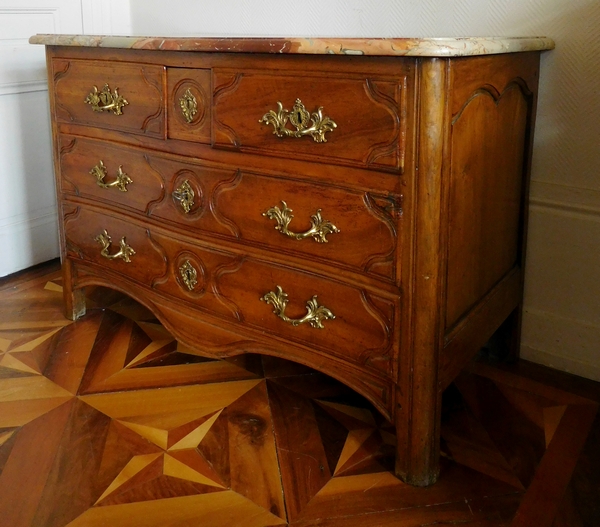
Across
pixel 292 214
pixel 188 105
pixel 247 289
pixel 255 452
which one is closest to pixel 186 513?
pixel 255 452

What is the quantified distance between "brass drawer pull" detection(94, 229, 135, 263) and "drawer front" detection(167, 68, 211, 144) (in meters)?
0.35

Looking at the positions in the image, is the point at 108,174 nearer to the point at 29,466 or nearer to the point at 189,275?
the point at 189,275

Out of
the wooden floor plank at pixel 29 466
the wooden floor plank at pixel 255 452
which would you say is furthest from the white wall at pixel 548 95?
the wooden floor plank at pixel 29 466

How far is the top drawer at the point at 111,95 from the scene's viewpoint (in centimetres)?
142

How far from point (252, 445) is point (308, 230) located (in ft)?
1.48

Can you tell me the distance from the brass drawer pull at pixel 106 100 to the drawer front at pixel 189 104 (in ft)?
0.54

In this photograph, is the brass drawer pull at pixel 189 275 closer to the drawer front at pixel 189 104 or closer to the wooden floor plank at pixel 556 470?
the drawer front at pixel 189 104

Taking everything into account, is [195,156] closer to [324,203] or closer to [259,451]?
[324,203]

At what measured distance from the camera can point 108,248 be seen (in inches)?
66.4

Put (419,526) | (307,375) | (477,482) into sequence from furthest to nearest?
1. (307,375)
2. (477,482)
3. (419,526)

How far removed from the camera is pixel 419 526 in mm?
1101

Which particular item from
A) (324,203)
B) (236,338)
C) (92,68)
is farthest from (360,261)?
(92,68)

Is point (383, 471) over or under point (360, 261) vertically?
under

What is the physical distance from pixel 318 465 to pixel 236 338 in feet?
1.08
